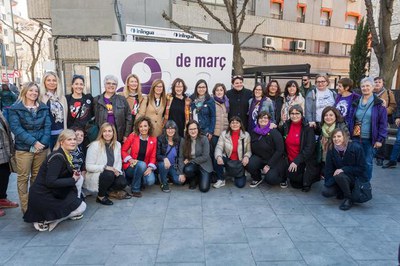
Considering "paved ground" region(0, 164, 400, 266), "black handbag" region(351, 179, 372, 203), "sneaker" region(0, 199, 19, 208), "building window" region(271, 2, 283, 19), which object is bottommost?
"paved ground" region(0, 164, 400, 266)

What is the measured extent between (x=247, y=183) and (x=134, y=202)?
6.77 ft

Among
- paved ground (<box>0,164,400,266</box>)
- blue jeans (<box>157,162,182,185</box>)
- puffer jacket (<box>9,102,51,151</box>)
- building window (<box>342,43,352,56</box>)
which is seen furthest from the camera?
building window (<box>342,43,352,56</box>)

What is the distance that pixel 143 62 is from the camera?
6.06 metres

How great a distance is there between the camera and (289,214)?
4.13m

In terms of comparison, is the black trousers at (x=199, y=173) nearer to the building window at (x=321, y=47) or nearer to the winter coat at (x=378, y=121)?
the winter coat at (x=378, y=121)

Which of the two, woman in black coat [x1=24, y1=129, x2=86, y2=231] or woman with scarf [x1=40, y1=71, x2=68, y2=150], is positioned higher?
woman with scarf [x1=40, y1=71, x2=68, y2=150]

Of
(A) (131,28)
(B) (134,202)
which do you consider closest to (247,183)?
(B) (134,202)

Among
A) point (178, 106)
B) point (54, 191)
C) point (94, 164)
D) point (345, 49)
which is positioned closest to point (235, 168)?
point (178, 106)

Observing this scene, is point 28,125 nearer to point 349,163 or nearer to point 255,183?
point 255,183

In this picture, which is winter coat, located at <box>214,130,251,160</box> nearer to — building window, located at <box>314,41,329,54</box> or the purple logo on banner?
the purple logo on banner

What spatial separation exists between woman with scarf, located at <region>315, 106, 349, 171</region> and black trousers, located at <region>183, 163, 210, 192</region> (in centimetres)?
188

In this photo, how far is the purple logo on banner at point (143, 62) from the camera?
6.01m

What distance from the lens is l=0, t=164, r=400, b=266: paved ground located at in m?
3.05

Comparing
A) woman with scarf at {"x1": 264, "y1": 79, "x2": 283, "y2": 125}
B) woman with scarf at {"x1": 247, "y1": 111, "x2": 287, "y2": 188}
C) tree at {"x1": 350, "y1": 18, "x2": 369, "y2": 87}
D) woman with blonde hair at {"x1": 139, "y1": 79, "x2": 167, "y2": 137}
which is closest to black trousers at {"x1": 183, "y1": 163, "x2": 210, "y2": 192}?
woman with scarf at {"x1": 247, "y1": 111, "x2": 287, "y2": 188}
